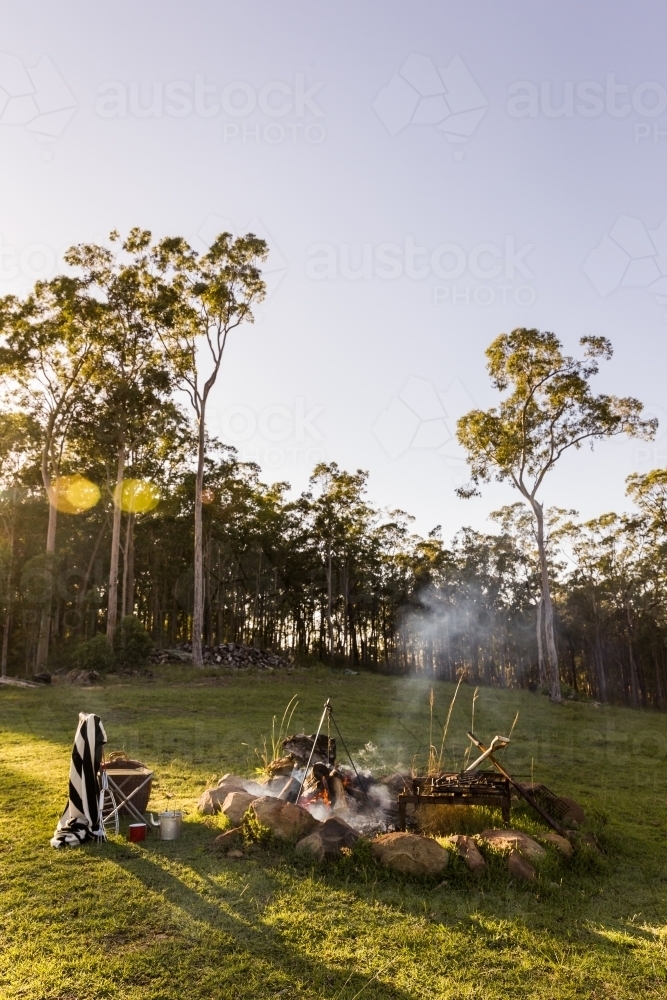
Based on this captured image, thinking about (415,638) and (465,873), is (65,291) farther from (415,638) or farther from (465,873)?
(415,638)

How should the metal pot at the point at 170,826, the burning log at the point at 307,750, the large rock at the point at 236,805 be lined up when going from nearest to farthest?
1. the metal pot at the point at 170,826
2. the large rock at the point at 236,805
3. the burning log at the point at 307,750

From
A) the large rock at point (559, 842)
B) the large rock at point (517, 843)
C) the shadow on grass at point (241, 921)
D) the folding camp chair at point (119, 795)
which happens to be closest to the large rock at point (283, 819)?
the shadow on grass at point (241, 921)

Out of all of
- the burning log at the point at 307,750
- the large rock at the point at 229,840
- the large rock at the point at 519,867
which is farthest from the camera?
the burning log at the point at 307,750

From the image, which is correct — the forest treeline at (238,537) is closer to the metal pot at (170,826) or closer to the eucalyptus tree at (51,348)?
the eucalyptus tree at (51,348)

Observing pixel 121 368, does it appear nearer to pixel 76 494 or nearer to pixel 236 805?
pixel 76 494

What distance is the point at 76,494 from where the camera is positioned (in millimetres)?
39094

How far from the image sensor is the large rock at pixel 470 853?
5969 mm

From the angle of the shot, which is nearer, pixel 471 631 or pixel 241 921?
pixel 241 921

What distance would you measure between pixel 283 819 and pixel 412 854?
Answer: 58.5 inches

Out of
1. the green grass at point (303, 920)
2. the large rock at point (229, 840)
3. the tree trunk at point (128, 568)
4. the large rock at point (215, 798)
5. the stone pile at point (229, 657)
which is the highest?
the tree trunk at point (128, 568)

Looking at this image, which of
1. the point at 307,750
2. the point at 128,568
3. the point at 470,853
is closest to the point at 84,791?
the point at 307,750

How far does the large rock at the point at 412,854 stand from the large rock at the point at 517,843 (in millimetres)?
615

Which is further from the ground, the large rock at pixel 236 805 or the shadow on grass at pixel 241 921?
the large rock at pixel 236 805

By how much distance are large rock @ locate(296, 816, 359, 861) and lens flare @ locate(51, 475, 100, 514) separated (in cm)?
3458
